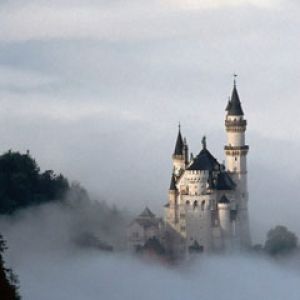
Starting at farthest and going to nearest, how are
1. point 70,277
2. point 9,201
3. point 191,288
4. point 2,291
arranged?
point 9,201
point 191,288
point 70,277
point 2,291

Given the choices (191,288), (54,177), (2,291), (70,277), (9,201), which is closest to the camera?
(2,291)

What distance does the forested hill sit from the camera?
183 meters

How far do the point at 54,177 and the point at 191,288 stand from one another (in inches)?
1215

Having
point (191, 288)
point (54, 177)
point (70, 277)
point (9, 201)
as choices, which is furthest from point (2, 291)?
point (54, 177)

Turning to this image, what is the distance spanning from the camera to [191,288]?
A: 553 feet

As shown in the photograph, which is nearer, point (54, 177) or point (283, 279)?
point (283, 279)

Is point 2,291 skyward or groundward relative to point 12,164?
groundward

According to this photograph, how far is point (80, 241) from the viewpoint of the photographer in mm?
190750

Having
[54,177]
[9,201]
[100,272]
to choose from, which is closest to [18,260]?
[100,272]

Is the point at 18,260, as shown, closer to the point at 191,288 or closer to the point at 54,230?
the point at 191,288

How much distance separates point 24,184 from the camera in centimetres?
18612

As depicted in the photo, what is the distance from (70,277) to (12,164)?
108 ft

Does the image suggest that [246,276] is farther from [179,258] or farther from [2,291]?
[2,291]

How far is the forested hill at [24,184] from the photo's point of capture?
601 ft
